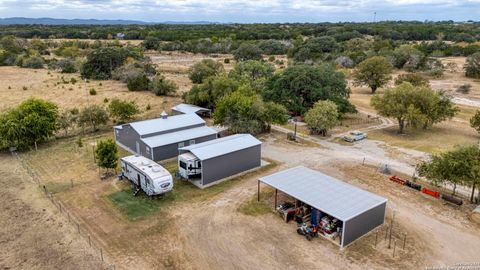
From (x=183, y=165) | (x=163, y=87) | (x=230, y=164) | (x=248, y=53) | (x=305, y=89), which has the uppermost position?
(x=248, y=53)

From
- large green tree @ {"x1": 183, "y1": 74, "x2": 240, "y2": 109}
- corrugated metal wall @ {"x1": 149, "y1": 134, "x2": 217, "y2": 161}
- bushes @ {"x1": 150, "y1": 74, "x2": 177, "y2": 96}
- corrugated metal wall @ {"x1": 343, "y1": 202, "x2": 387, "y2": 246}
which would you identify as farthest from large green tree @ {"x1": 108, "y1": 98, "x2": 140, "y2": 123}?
corrugated metal wall @ {"x1": 343, "y1": 202, "x2": 387, "y2": 246}

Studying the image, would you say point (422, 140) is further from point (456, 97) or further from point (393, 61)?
point (393, 61)

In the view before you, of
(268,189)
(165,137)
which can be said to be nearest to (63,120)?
(165,137)

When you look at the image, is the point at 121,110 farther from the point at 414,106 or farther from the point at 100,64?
the point at 100,64

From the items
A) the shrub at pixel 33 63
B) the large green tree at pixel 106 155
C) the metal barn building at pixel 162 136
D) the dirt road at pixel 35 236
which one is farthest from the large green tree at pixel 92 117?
the shrub at pixel 33 63

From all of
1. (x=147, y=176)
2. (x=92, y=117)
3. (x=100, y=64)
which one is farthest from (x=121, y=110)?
(x=100, y=64)

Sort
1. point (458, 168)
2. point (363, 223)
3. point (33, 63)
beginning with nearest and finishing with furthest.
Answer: point (363, 223) → point (458, 168) → point (33, 63)

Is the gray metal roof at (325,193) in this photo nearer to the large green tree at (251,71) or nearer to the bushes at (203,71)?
the large green tree at (251,71)
